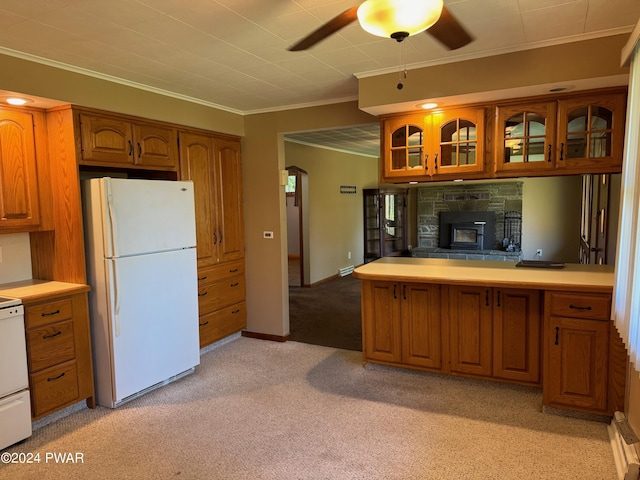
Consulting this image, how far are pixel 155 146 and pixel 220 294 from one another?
1.55 meters

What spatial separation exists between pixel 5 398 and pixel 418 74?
341 centimetres

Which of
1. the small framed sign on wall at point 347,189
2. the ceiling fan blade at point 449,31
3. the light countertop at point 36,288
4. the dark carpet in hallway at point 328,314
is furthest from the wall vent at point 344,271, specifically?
the ceiling fan blade at point 449,31

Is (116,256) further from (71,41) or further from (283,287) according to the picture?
(283,287)

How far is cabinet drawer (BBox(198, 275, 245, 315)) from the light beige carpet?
29.2 inches

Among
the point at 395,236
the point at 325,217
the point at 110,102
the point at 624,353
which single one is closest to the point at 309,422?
the point at 624,353

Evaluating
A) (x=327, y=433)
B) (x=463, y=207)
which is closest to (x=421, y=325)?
(x=327, y=433)

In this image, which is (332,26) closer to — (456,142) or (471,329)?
(456,142)

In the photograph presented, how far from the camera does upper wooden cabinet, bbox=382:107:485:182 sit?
10.8ft

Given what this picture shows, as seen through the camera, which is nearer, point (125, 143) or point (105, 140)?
point (105, 140)

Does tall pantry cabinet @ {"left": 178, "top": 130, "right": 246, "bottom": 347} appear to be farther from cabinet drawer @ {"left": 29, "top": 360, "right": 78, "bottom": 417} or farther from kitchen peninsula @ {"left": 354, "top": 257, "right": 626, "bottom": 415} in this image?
kitchen peninsula @ {"left": 354, "top": 257, "right": 626, "bottom": 415}

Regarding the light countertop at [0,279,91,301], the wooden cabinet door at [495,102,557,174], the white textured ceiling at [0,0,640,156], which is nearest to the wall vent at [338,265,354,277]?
the white textured ceiling at [0,0,640,156]

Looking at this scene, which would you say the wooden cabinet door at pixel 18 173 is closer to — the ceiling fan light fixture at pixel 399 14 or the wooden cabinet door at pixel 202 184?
the wooden cabinet door at pixel 202 184

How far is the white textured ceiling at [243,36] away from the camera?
2.12 meters

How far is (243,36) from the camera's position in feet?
8.13
